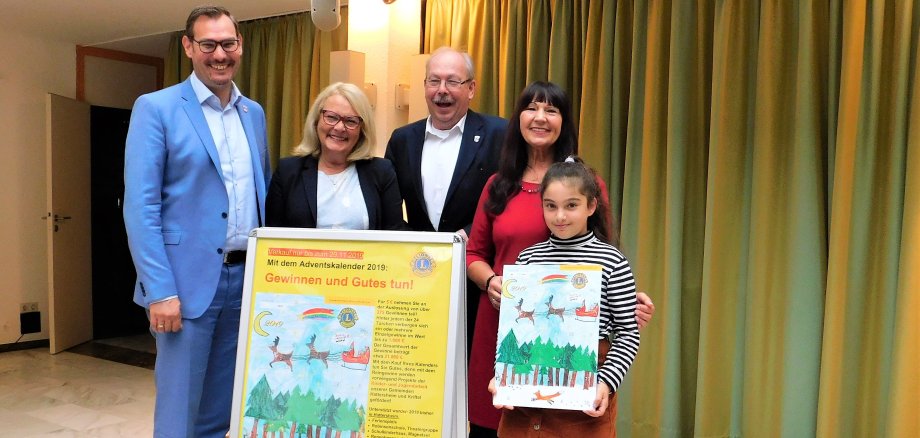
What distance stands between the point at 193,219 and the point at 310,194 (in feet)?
1.08

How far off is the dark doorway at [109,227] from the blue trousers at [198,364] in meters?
4.56

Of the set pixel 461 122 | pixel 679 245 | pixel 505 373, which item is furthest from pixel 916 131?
pixel 505 373

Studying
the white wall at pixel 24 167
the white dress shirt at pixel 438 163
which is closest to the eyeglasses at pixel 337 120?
the white dress shirt at pixel 438 163

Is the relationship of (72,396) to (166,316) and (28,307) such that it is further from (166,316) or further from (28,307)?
(166,316)

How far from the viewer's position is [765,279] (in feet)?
10.6

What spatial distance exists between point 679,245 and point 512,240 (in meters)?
1.69

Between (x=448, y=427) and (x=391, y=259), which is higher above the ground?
(x=391, y=259)

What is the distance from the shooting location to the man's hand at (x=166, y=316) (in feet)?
6.59

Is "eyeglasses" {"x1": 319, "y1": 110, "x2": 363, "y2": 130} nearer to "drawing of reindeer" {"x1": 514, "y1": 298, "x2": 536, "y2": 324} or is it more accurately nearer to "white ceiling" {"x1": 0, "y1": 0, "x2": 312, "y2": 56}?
"drawing of reindeer" {"x1": 514, "y1": 298, "x2": 536, "y2": 324}

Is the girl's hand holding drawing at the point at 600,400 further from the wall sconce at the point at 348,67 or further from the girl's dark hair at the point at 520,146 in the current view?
the wall sconce at the point at 348,67

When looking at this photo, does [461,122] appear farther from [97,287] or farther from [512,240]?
[97,287]

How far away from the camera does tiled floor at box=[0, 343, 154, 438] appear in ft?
12.8

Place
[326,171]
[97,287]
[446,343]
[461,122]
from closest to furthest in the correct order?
[446,343], [326,171], [461,122], [97,287]

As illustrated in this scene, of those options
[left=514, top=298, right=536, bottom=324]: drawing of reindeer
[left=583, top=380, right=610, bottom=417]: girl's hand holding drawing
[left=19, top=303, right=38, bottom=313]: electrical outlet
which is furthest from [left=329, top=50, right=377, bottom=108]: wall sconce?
[left=19, top=303, right=38, bottom=313]: electrical outlet
